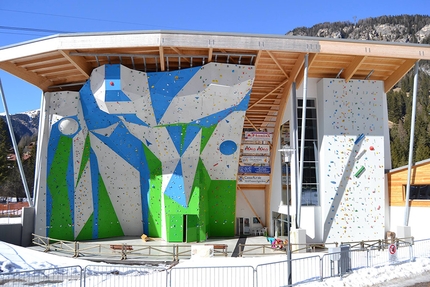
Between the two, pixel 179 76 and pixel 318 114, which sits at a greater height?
pixel 179 76

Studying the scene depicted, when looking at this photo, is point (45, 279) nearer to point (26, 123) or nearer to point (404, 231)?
point (404, 231)

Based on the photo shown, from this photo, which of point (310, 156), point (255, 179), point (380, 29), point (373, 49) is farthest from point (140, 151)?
point (380, 29)

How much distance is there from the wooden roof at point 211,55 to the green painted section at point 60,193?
13.3ft

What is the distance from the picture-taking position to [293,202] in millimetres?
20203

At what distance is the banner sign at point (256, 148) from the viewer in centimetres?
2466

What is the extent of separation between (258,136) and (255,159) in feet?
5.23

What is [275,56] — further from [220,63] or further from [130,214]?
[130,214]

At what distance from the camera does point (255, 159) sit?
2484 centimetres

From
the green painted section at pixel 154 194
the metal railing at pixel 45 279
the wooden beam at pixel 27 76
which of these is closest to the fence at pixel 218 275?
the metal railing at pixel 45 279

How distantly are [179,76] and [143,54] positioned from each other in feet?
7.07

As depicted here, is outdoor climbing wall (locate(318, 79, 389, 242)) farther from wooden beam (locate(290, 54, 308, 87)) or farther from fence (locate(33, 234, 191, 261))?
fence (locate(33, 234, 191, 261))

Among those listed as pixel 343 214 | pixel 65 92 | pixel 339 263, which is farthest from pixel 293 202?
pixel 65 92

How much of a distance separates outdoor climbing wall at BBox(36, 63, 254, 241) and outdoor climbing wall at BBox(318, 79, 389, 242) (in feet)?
16.7

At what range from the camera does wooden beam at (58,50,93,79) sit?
60.5 feet
